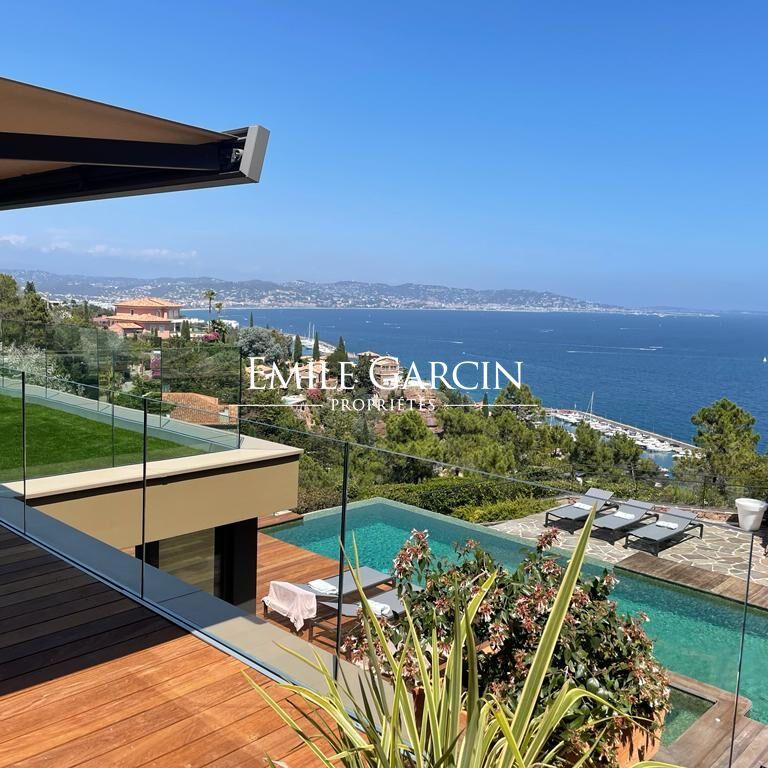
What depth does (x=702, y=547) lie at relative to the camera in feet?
7.79

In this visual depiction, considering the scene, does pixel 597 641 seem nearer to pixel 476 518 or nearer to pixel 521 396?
pixel 476 518

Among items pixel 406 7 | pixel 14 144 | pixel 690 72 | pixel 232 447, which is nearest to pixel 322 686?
pixel 14 144

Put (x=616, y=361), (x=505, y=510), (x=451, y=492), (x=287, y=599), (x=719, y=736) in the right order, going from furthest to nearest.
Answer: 1. (x=616, y=361)
2. (x=287, y=599)
3. (x=451, y=492)
4. (x=505, y=510)
5. (x=719, y=736)

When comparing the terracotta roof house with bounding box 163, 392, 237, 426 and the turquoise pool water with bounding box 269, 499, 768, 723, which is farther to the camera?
the terracotta roof house with bounding box 163, 392, 237, 426

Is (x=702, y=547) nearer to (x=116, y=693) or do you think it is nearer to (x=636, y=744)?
(x=636, y=744)

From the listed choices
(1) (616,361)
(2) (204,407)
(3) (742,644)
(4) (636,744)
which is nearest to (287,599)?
(2) (204,407)

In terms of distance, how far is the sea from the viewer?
82.5 m

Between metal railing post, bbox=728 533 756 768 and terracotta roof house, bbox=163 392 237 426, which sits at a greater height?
metal railing post, bbox=728 533 756 768

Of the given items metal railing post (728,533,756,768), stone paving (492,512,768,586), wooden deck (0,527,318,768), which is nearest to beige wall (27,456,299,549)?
wooden deck (0,527,318,768)

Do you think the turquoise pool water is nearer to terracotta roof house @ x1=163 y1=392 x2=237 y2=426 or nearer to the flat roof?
the flat roof

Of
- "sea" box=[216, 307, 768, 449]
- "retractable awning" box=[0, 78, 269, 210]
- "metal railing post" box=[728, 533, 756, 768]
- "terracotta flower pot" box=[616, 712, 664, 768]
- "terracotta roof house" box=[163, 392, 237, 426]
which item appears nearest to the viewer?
"metal railing post" box=[728, 533, 756, 768]

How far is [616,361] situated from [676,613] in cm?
13030

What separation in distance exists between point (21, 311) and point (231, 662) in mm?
21544

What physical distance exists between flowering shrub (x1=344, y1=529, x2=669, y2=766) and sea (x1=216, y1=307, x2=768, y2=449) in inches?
2576
